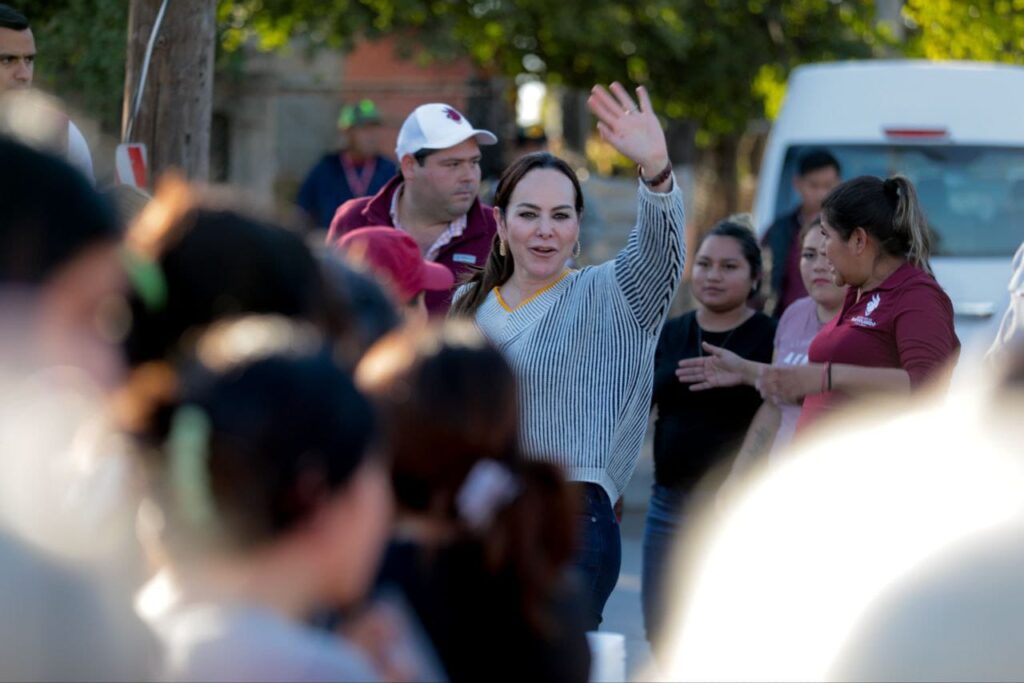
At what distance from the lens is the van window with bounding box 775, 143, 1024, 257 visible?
9.58 m

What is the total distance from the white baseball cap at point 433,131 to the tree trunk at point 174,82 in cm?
144

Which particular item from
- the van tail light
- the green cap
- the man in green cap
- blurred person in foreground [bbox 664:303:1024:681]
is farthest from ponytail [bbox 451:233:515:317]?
the van tail light

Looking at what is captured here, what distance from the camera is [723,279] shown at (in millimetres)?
5805

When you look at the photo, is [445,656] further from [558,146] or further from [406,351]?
[558,146]

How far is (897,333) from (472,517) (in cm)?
279

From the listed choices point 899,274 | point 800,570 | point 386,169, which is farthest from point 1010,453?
point 386,169

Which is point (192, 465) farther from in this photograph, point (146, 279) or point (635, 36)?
point (635, 36)

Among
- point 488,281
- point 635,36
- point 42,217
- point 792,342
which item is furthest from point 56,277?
point 635,36

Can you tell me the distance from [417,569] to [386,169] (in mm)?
6934

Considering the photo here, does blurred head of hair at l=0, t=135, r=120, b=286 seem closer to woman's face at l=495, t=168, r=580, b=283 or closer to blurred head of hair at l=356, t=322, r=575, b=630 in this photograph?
blurred head of hair at l=356, t=322, r=575, b=630

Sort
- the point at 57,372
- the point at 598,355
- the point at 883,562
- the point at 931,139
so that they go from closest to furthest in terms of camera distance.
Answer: the point at 57,372
the point at 883,562
the point at 598,355
the point at 931,139

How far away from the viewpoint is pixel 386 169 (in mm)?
9227

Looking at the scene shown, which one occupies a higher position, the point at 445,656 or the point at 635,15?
the point at 635,15

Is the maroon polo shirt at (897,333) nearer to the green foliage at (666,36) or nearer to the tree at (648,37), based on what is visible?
the green foliage at (666,36)
